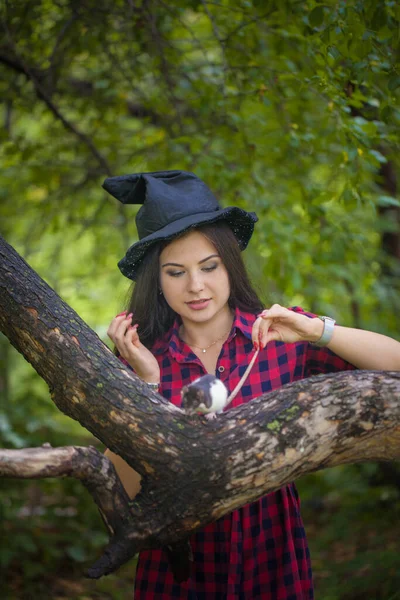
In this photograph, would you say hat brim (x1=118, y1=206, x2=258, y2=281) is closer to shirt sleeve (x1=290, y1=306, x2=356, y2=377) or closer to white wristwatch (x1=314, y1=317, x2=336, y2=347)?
shirt sleeve (x1=290, y1=306, x2=356, y2=377)

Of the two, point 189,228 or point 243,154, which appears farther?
point 243,154

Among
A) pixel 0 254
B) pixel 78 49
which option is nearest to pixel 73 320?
pixel 0 254

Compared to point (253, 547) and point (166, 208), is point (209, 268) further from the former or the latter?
point (253, 547)

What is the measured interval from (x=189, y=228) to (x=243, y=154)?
1.74m

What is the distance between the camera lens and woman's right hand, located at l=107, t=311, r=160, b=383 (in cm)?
222

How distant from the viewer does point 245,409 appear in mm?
1850

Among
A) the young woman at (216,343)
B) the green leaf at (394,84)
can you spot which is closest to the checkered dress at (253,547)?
the young woman at (216,343)

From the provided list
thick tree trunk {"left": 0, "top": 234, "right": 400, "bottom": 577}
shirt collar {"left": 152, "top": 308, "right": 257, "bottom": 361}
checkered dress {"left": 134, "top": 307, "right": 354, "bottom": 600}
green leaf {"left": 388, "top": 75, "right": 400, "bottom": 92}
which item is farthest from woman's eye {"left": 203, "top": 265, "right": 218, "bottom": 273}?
green leaf {"left": 388, "top": 75, "right": 400, "bottom": 92}

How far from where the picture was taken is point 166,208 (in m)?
2.32

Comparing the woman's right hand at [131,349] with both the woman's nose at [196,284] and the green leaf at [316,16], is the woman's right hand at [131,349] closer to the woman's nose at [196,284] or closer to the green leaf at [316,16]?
the woman's nose at [196,284]

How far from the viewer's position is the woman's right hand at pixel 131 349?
2223mm

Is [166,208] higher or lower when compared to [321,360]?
higher

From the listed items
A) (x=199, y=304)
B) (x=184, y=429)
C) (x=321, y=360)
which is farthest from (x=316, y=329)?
(x=184, y=429)

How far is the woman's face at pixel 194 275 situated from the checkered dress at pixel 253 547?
22 centimetres
